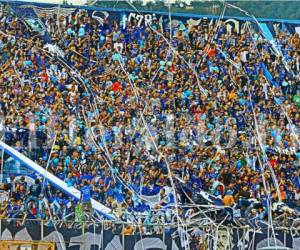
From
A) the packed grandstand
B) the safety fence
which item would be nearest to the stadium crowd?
→ the packed grandstand

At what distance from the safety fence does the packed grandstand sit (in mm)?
1877

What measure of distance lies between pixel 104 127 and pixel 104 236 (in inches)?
301

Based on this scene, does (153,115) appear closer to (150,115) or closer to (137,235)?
(150,115)

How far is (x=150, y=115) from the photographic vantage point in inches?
1072

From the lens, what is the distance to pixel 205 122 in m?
27.7

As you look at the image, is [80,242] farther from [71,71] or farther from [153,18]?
[153,18]

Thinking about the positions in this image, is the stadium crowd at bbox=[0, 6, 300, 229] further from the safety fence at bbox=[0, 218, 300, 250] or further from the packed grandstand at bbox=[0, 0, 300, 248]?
the safety fence at bbox=[0, 218, 300, 250]

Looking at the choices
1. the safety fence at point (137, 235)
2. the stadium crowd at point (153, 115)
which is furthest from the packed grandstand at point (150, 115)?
the safety fence at point (137, 235)

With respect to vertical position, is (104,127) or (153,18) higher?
(153,18)

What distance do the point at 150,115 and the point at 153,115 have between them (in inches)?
4.8

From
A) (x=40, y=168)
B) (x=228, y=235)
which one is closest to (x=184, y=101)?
(x=40, y=168)

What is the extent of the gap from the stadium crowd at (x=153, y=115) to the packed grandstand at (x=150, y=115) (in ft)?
0.11

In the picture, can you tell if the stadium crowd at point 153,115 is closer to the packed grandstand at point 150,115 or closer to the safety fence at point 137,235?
the packed grandstand at point 150,115

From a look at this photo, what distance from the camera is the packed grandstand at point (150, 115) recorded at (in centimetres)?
2459
